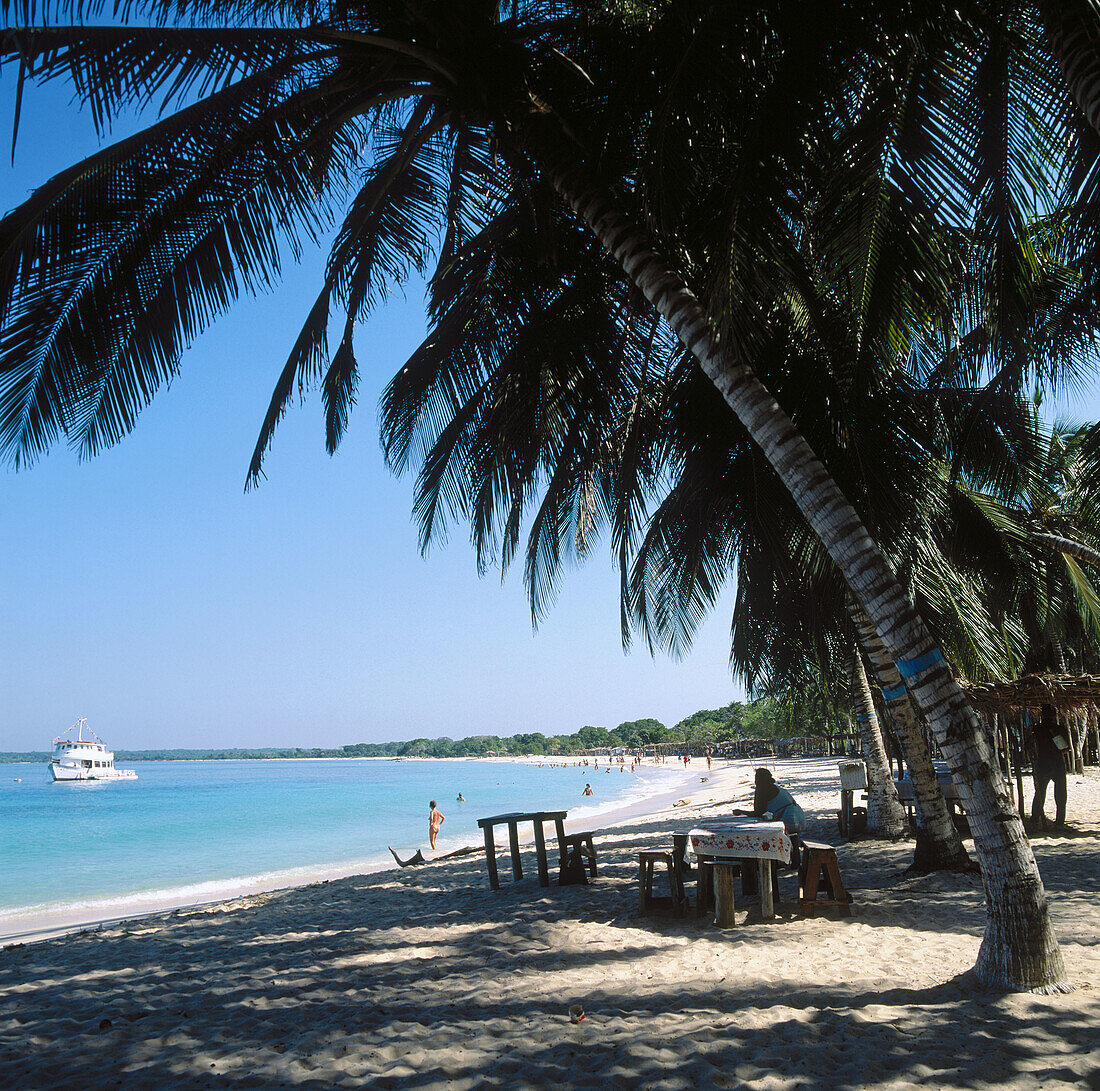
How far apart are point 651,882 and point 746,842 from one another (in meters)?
1.15

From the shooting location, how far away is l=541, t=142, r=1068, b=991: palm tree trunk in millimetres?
3529

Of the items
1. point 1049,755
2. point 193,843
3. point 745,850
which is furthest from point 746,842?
point 193,843

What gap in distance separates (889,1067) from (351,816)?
40.0m

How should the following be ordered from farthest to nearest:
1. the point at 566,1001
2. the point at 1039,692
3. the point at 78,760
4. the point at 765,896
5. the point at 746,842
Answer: the point at 78,760 < the point at 1039,692 < the point at 765,896 < the point at 746,842 < the point at 566,1001

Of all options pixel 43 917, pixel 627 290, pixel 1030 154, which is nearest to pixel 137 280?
pixel 627 290

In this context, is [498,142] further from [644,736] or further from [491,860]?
[644,736]

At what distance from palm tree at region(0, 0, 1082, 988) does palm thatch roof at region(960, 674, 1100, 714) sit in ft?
18.6

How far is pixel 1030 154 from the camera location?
4.07 m

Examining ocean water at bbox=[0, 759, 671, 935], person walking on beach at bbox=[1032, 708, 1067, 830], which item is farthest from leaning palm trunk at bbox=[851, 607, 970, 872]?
ocean water at bbox=[0, 759, 671, 935]

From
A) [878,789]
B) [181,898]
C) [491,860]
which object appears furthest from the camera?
[181,898]

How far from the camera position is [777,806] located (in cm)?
682

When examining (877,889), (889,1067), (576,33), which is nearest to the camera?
(889,1067)

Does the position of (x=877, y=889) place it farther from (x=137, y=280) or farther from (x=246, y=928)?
(x=137, y=280)

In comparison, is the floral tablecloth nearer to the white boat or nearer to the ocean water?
the ocean water
